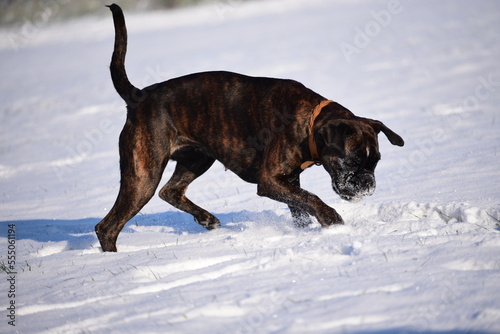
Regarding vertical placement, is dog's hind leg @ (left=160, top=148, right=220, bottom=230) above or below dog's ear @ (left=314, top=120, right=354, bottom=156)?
below

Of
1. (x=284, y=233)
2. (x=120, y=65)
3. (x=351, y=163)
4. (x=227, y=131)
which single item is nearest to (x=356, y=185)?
(x=351, y=163)

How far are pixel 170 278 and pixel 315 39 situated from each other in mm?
19874

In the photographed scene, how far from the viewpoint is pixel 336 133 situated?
13.8 feet

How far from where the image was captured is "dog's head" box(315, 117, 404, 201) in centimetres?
422

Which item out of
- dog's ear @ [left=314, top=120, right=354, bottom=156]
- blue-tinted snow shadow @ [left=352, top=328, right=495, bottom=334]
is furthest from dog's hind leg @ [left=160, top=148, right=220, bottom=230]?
blue-tinted snow shadow @ [left=352, top=328, right=495, bottom=334]

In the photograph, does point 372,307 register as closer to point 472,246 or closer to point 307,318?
point 307,318

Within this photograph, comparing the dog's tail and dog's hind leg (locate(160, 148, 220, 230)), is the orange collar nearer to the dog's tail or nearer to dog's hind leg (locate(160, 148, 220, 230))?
dog's hind leg (locate(160, 148, 220, 230))

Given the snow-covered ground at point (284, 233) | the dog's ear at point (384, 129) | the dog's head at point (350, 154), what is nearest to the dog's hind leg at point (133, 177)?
the snow-covered ground at point (284, 233)

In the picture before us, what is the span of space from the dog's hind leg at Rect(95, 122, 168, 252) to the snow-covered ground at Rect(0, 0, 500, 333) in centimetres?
24


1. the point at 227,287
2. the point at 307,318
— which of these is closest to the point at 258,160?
the point at 227,287

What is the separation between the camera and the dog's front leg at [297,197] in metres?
4.44

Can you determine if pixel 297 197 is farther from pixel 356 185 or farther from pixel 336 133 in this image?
pixel 336 133

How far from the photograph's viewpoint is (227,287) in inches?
136

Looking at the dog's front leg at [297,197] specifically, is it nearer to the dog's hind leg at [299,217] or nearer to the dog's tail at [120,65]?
the dog's hind leg at [299,217]
